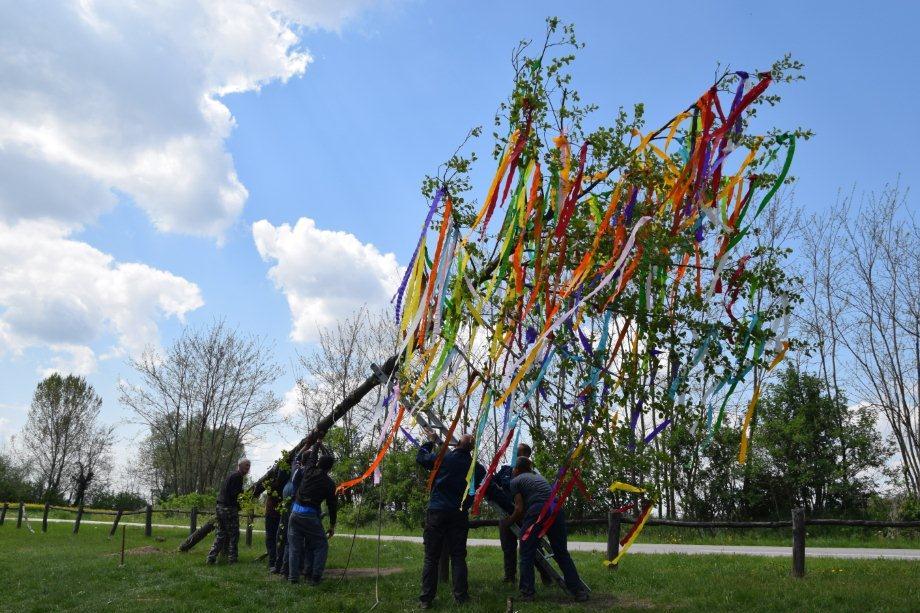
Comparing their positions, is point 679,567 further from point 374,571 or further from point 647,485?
point 374,571

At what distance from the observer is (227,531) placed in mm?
11203

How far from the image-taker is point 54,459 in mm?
46875

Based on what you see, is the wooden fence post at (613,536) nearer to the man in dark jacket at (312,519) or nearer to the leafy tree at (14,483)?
the man in dark jacket at (312,519)

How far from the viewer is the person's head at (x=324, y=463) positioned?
29.8ft

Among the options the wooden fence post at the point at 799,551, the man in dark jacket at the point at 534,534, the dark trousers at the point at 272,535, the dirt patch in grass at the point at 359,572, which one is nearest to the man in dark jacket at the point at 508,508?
the man in dark jacket at the point at 534,534

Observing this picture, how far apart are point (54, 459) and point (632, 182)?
1970 inches

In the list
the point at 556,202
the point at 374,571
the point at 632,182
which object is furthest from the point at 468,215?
the point at 374,571

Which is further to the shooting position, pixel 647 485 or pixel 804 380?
pixel 804 380

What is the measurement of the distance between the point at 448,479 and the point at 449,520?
423mm

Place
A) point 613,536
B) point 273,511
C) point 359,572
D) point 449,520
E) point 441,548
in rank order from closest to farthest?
point 441,548 < point 449,520 < point 613,536 < point 359,572 < point 273,511

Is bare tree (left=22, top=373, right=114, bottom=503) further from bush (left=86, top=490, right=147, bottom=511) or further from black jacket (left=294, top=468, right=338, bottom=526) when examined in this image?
black jacket (left=294, top=468, right=338, bottom=526)

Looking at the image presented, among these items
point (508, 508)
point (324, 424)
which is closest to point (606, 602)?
point (508, 508)

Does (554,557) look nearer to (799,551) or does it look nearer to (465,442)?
(465,442)

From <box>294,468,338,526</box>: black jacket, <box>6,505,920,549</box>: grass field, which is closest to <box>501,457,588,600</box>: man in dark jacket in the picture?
<box>294,468,338,526</box>: black jacket
